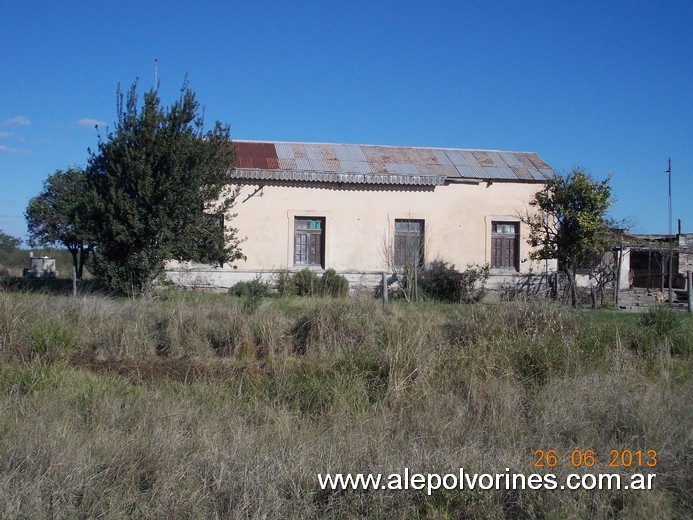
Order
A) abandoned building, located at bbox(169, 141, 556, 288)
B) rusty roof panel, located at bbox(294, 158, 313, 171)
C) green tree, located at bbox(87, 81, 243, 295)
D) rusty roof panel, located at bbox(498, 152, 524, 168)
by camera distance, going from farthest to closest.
→ rusty roof panel, located at bbox(498, 152, 524, 168), rusty roof panel, located at bbox(294, 158, 313, 171), abandoned building, located at bbox(169, 141, 556, 288), green tree, located at bbox(87, 81, 243, 295)

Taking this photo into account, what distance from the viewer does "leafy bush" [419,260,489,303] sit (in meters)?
20.1

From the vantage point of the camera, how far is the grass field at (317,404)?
5137mm

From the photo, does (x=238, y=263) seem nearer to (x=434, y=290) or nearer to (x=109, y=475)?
(x=434, y=290)

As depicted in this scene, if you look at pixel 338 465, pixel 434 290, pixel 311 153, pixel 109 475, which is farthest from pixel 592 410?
pixel 311 153

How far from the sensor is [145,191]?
44.4ft

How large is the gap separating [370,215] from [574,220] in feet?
22.9

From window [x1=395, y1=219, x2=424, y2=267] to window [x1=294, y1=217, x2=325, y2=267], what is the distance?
262 cm

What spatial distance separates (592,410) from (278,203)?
15.4 metres

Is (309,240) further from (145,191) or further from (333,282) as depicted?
(145,191)

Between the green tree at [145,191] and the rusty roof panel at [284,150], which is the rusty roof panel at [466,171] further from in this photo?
the green tree at [145,191]

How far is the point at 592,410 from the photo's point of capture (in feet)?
23.5

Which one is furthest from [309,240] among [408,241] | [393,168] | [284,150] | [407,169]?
[407,169]
